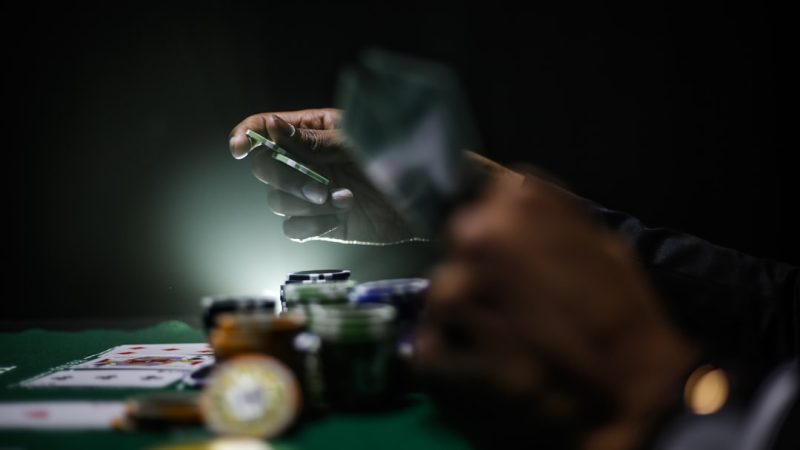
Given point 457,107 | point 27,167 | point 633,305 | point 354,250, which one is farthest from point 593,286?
point 27,167

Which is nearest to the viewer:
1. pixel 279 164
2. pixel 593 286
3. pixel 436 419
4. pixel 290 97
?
pixel 593 286

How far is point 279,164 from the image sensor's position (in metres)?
1.87

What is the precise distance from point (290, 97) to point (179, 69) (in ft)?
2.19

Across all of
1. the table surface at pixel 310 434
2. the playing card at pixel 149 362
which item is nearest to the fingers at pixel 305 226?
the playing card at pixel 149 362

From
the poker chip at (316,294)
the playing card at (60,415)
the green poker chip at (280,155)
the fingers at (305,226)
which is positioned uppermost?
the green poker chip at (280,155)

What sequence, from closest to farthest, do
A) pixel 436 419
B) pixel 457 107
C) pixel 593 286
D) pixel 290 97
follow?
pixel 593 286 < pixel 457 107 < pixel 436 419 < pixel 290 97

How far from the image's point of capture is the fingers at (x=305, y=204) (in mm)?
2014

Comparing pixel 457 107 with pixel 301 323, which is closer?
pixel 457 107

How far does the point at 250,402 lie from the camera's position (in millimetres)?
877

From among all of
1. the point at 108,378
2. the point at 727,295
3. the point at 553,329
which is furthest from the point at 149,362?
the point at 727,295

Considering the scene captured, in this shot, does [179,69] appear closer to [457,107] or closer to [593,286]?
[457,107]

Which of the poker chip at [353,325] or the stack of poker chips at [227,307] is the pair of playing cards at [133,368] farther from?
the poker chip at [353,325]

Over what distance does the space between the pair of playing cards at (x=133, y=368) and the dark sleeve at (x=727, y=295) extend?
3.42 feet

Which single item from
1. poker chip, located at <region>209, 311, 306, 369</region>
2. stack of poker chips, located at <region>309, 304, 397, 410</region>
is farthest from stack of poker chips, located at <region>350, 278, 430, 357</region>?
poker chip, located at <region>209, 311, 306, 369</region>
